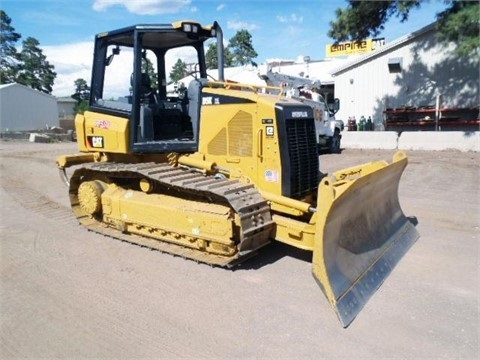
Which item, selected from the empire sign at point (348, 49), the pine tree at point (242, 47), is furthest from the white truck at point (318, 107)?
the pine tree at point (242, 47)

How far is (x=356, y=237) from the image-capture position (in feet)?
15.7

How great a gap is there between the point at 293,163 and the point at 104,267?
8.19 ft

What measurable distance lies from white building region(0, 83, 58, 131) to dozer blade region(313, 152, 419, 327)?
1318 inches

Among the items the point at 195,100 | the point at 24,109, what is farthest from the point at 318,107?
the point at 24,109

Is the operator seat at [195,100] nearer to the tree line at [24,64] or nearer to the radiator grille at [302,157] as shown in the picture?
the radiator grille at [302,157]

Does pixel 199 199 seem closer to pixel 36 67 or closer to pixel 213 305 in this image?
pixel 213 305

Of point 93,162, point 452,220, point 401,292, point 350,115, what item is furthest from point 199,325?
point 350,115

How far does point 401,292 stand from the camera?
4297 mm

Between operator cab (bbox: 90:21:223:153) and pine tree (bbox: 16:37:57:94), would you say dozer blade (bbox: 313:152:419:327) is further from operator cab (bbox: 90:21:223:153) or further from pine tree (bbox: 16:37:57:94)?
pine tree (bbox: 16:37:57:94)

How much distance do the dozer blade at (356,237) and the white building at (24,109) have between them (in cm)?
3348

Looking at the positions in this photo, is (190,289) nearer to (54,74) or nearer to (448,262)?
(448,262)

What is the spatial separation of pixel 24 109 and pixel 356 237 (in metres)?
36.3

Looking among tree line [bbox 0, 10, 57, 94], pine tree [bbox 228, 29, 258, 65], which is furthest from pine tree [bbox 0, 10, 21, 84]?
pine tree [bbox 228, 29, 258, 65]

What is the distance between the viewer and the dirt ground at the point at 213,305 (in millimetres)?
3355
